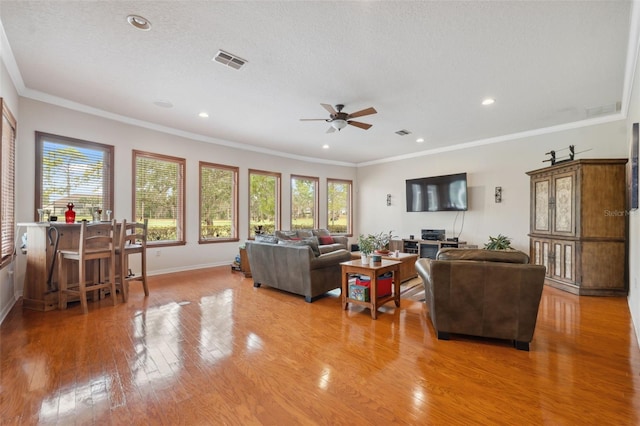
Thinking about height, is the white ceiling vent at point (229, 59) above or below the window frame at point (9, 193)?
above

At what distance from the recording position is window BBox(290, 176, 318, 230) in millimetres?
8055

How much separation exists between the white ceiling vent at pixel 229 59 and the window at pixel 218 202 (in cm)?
340

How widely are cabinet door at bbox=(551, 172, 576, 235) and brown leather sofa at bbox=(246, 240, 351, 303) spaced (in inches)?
137

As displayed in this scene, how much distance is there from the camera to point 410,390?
1.96 meters

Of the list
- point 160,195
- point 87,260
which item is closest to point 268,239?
point 87,260

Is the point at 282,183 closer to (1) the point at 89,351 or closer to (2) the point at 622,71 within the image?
(1) the point at 89,351

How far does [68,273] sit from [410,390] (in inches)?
171

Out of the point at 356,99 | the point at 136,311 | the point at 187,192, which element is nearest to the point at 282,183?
the point at 187,192

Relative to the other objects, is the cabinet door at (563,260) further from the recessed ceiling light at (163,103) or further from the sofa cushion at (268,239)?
the recessed ceiling light at (163,103)

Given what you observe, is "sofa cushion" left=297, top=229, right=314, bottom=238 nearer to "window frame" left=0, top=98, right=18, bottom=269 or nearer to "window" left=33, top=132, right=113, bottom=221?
"window" left=33, top=132, right=113, bottom=221

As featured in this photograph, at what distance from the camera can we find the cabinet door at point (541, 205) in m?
4.87

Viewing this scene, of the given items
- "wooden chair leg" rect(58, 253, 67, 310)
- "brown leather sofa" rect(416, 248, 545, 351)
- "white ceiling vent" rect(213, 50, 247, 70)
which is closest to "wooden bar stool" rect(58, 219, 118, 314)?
"wooden chair leg" rect(58, 253, 67, 310)

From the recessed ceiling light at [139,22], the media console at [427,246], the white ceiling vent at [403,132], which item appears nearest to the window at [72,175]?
the recessed ceiling light at [139,22]

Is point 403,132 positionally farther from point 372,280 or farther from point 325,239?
point 372,280
